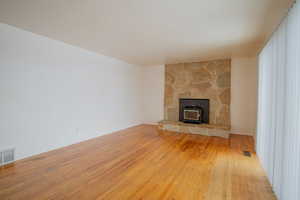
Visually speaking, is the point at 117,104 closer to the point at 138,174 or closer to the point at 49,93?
the point at 49,93

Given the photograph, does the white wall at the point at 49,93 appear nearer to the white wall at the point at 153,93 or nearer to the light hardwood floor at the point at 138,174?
the light hardwood floor at the point at 138,174

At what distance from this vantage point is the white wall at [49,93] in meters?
2.66

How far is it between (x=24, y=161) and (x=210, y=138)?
4.38 m

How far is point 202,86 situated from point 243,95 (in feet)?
4.22

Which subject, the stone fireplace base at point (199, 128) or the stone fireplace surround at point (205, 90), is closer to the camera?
the stone fireplace base at point (199, 128)

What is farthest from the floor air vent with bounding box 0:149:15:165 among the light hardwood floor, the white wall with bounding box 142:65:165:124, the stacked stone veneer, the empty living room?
the stacked stone veneer

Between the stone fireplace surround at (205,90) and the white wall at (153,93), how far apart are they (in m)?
0.45

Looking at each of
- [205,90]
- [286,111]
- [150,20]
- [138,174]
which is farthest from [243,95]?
[138,174]

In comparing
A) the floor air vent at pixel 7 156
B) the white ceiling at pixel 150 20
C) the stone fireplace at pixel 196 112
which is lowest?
the floor air vent at pixel 7 156

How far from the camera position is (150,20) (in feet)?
7.63

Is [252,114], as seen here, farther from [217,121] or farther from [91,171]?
[91,171]

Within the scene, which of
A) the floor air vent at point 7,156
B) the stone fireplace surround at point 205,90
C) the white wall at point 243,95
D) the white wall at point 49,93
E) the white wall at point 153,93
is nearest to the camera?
the floor air vent at point 7,156

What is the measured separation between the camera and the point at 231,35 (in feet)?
9.55

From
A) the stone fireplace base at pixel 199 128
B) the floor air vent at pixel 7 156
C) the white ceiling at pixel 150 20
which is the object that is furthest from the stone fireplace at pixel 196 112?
the floor air vent at pixel 7 156
